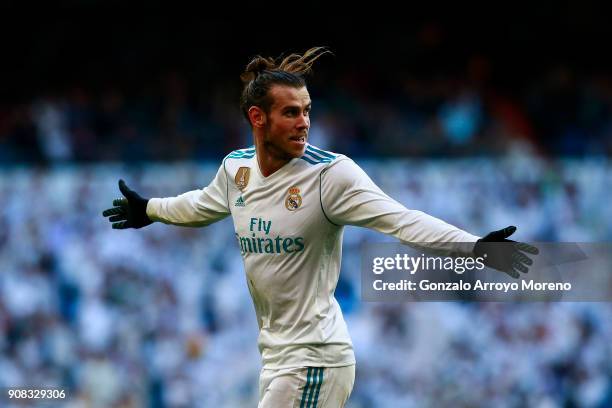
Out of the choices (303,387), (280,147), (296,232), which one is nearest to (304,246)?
(296,232)

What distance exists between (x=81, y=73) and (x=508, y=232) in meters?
10.1

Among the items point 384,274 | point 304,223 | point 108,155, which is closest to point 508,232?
point 304,223

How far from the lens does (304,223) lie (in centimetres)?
424

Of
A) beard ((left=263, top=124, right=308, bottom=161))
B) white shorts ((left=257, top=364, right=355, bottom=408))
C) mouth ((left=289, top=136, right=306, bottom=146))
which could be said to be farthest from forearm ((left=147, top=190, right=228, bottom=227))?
white shorts ((left=257, top=364, right=355, bottom=408))

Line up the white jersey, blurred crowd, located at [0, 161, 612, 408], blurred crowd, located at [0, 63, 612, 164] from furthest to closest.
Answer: blurred crowd, located at [0, 63, 612, 164] → blurred crowd, located at [0, 161, 612, 408] → the white jersey

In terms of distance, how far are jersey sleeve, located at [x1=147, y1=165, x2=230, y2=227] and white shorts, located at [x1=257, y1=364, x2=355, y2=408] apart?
33.4 inches

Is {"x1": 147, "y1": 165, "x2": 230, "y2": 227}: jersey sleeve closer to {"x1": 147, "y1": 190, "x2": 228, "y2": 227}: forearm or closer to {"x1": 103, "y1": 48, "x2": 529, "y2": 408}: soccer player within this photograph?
{"x1": 147, "y1": 190, "x2": 228, "y2": 227}: forearm

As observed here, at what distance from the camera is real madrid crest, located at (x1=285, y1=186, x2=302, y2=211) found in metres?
4.27

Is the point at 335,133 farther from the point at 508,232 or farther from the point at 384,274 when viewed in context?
the point at 508,232

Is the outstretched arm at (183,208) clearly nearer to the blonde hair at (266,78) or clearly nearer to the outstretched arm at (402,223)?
the blonde hair at (266,78)

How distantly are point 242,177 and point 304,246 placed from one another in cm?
48

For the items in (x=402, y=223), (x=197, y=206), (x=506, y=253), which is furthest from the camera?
(x=197, y=206)

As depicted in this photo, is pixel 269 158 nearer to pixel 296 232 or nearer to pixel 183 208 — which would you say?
pixel 296 232

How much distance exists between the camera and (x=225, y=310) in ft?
36.3
